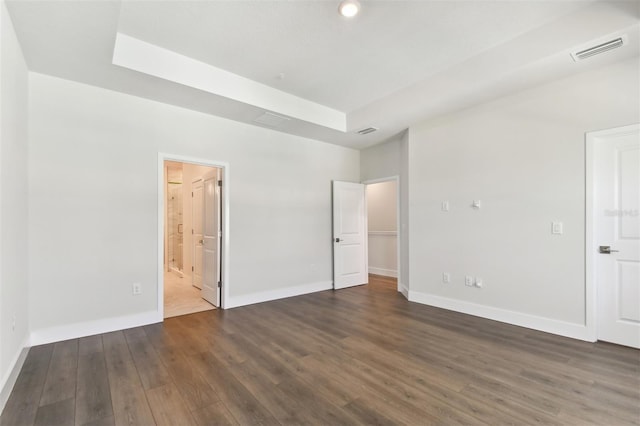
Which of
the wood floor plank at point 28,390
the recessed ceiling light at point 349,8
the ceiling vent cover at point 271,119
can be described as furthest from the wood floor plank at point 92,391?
the recessed ceiling light at point 349,8

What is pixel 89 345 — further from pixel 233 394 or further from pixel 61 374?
pixel 233 394

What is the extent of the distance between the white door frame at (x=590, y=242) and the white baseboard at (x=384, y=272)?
12.8ft

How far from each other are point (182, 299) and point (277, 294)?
160 centimetres

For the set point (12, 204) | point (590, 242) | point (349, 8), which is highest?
point (349, 8)

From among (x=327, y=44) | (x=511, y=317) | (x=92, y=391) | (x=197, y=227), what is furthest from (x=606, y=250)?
(x=197, y=227)

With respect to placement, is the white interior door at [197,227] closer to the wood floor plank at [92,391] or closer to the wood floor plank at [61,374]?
the wood floor plank at [61,374]

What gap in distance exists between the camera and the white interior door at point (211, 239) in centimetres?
450

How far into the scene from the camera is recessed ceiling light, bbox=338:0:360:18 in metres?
2.47

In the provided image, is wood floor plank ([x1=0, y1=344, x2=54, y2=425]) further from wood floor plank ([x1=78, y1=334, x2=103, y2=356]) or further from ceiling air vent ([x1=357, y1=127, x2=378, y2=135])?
ceiling air vent ([x1=357, y1=127, x2=378, y2=135])

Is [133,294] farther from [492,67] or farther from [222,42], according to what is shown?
[492,67]

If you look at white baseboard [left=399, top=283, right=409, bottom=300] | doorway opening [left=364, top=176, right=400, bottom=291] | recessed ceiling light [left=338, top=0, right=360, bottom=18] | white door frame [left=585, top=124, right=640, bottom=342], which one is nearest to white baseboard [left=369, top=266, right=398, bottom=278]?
doorway opening [left=364, top=176, right=400, bottom=291]

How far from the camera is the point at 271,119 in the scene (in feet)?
14.5

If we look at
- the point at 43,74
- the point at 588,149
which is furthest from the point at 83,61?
the point at 588,149

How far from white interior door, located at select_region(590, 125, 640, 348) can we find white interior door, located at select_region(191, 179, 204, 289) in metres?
5.56
